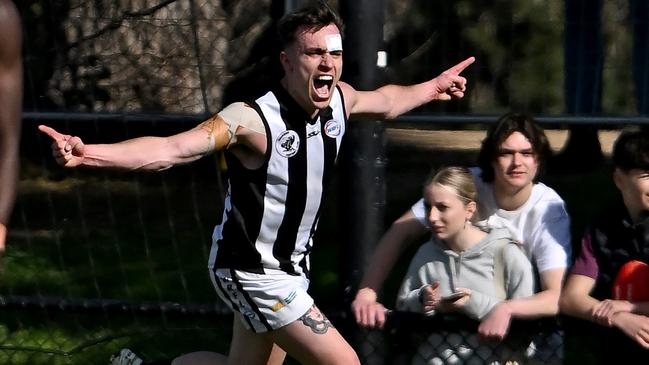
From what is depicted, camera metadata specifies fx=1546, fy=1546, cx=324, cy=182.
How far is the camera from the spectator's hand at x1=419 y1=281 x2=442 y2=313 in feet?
16.1

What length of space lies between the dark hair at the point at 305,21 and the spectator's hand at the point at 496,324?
105 centimetres

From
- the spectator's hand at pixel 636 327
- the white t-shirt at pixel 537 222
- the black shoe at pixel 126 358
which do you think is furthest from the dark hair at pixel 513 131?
the black shoe at pixel 126 358

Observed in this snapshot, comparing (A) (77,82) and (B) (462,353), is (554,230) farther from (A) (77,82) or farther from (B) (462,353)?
(A) (77,82)

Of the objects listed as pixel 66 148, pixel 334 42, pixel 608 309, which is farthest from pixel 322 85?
pixel 608 309

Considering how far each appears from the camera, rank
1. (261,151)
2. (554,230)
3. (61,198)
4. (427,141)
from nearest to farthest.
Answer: (261,151), (554,230), (427,141), (61,198)

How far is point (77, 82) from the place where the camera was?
589cm

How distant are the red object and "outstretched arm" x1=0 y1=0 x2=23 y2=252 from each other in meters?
1.90

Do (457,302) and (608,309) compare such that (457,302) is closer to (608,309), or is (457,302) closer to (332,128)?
(608,309)

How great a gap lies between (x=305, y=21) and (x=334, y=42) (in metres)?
0.11

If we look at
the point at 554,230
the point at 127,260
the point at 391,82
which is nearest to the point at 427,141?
the point at 391,82

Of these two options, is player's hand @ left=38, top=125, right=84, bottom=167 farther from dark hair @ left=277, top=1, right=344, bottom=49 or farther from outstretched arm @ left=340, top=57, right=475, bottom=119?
outstretched arm @ left=340, top=57, right=475, bottom=119

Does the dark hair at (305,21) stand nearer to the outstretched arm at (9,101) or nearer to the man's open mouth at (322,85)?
the man's open mouth at (322,85)

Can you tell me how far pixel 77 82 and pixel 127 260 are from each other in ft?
3.09

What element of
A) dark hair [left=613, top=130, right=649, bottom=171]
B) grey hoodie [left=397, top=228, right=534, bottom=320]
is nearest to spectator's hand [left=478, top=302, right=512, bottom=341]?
grey hoodie [left=397, top=228, right=534, bottom=320]
